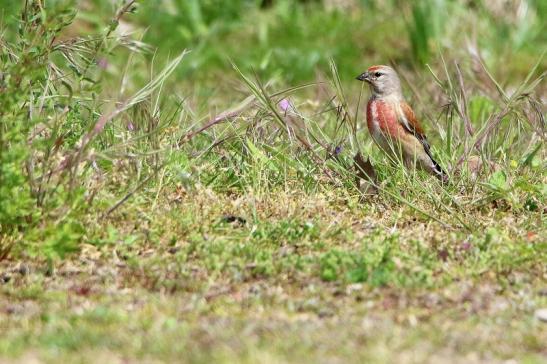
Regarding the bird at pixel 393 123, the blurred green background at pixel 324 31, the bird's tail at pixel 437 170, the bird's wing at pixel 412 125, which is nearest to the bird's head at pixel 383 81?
the bird at pixel 393 123

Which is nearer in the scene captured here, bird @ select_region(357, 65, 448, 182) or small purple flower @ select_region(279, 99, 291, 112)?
small purple flower @ select_region(279, 99, 291, 112)

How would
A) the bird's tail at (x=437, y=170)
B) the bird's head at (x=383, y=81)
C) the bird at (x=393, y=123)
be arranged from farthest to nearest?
the bird's head at (x=383, y=81) → the bird at (x=393, y=123) → the bird's tail at (x=437, y=170)

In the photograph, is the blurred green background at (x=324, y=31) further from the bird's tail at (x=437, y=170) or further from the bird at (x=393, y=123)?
the bird's tail at (x=437, y=170)

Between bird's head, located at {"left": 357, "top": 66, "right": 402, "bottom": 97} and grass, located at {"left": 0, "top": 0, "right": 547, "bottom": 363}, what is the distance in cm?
49

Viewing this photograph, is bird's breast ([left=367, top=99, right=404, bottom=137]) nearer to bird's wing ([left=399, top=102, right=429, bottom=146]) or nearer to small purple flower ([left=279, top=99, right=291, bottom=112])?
bird's wing ([left=399, top=102, right=429, bottom=146])

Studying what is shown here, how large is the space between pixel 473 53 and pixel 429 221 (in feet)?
9.07

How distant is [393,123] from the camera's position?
710 centimetres

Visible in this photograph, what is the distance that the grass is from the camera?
4.16 m


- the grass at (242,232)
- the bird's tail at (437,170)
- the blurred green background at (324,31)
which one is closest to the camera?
the grass at (242,232)

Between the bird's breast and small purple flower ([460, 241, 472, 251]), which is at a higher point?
the bird's breast

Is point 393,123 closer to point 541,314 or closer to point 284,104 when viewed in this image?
point 284,104

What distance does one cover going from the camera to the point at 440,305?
4.62 metres

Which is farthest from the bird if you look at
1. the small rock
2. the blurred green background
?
the blurred green background

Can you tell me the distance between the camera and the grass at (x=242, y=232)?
4.16 m
